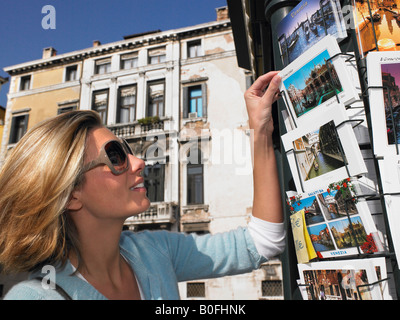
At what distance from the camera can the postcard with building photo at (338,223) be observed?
1107mm

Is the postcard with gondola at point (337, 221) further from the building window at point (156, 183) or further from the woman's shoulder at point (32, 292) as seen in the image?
the building window at point (156, 183)

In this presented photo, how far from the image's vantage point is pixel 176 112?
16312mm

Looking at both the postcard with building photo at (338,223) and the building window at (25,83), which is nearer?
the postcard with building photo at (338,223)

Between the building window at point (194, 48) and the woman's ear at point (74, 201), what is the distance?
17.0m

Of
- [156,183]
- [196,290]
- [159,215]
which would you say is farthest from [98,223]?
[156,183]

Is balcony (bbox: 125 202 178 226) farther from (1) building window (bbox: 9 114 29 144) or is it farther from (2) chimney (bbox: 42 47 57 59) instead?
(2) chimney (bbox: 42 47 57 59)

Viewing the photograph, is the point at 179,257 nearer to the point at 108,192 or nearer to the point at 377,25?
the point at 108,192

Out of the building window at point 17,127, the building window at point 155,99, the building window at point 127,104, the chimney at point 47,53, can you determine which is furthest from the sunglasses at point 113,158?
the chimney at point 47,53

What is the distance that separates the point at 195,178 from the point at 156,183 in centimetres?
183

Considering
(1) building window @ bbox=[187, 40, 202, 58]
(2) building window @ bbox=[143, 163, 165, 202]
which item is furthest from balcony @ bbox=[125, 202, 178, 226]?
(1) building window @ bbox=[187, 40, 202, 58]

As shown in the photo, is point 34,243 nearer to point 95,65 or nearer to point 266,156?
point 266,156

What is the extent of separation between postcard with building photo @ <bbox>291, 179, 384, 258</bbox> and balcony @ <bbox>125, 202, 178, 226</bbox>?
13.3m

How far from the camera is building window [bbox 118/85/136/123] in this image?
17672 mm

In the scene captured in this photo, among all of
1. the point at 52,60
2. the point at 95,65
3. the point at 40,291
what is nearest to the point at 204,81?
the point at 95,65
